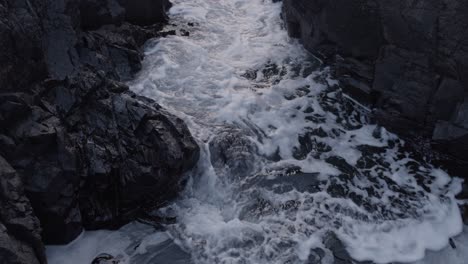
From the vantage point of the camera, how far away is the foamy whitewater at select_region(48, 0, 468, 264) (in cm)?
820

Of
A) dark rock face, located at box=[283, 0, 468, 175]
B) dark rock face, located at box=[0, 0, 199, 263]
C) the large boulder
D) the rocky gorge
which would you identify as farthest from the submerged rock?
dark rock face, located at box=[283, 0, 468, 175]

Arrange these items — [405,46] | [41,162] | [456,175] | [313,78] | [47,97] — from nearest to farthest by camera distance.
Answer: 1. [41,162]
2. [47,97]
3. [456,175]
4. [405,46]
5. [313,78]

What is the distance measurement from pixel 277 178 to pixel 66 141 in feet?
14.7

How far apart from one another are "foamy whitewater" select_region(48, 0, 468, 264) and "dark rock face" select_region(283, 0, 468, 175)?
577mm

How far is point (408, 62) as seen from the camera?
36.0 feet

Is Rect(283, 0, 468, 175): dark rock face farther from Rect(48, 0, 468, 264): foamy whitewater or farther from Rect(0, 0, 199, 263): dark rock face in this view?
Rect(0, 0, 199, 263): dark rock face

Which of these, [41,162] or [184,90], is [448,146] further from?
[41,162]

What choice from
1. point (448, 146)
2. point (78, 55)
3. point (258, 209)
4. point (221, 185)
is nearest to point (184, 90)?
point (78, 55)

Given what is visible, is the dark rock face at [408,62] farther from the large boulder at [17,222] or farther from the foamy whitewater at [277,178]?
the large boulder at [17,222]

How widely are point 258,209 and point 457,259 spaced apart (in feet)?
12.7

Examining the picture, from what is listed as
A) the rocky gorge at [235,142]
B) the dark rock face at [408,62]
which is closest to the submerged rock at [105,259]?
the rocky gorge at [235,142]

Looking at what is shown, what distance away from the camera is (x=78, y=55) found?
1033 cm

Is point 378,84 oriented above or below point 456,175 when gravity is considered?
above

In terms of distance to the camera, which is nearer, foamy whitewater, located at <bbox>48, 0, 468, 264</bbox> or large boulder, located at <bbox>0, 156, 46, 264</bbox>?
large boulder, located at <bbox>0, 156, 46, 264</bbox>
